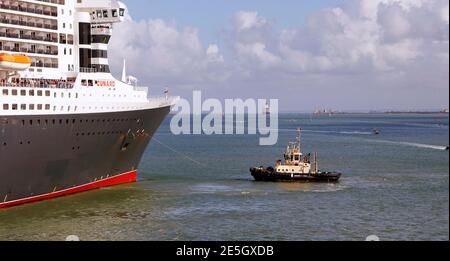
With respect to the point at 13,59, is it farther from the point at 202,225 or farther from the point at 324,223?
the point at 324,223

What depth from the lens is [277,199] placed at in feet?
140

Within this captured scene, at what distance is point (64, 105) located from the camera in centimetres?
3962

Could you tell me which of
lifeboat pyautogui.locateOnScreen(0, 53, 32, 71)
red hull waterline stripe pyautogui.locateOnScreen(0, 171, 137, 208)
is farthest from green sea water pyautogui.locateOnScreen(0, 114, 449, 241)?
lifeboat pyautogui.locateOnScreen(0, 53, 32, 71)

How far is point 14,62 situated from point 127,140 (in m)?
10.7

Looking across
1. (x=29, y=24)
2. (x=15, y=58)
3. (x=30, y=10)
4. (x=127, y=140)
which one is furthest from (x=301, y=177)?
(x=15, y=58)

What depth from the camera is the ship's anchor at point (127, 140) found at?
45416 millimetres

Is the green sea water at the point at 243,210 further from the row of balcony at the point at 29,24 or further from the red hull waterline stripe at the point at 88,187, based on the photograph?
the row of balcony at the point at 29,24

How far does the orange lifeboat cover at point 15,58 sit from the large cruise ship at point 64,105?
0.19 ft

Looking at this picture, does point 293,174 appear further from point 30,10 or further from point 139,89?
point 30,10

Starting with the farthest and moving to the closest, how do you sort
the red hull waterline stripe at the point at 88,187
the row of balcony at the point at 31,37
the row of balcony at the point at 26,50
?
the row of balcony at the point at 31,37, the row of balcony at the point at 26,50, the red hull waterline stripe at the point at 88,187

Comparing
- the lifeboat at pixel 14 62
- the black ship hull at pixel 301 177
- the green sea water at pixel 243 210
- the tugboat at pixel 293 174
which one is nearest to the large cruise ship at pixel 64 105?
the lifeboat at pixel 14 62

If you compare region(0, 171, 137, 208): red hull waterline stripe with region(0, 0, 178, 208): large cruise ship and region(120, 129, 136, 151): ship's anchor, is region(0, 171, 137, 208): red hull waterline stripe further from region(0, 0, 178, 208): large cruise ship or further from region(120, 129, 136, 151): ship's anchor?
region(120, 129, 136, 151): ship's anchor

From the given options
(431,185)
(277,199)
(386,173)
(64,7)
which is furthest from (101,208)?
(386,173)
